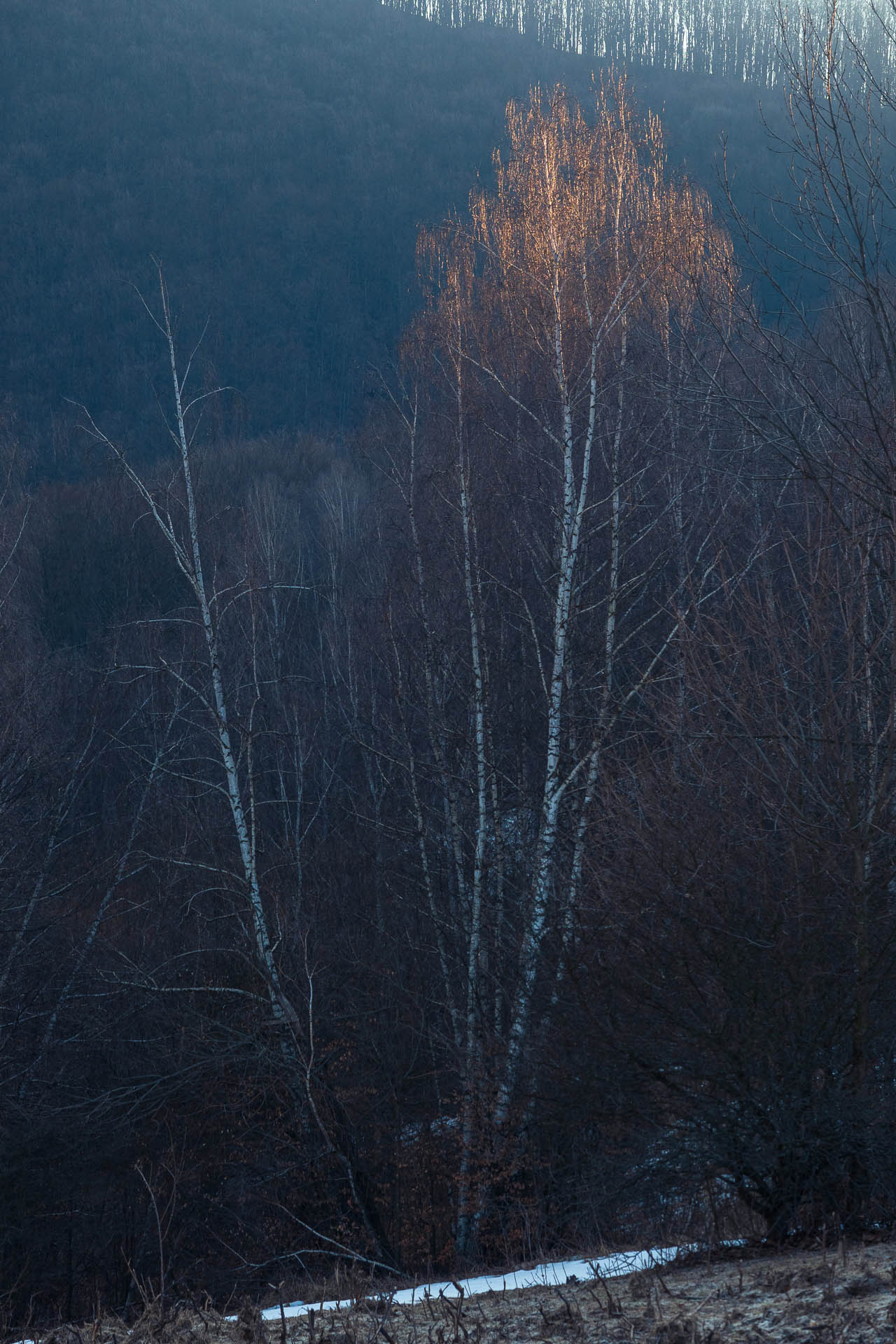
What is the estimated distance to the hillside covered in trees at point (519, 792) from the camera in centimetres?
794

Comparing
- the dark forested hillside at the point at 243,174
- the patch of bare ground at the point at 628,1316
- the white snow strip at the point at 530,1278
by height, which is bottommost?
the white snow strip at the point at 530,1278

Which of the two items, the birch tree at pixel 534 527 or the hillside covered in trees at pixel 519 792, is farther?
the birch tree at pixel 534 527

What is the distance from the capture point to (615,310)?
1401 cm

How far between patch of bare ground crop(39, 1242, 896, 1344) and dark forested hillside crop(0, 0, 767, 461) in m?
46.4

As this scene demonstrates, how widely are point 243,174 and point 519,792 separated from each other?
72.7 meters

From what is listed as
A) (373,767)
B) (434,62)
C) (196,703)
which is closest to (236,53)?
(434,62)

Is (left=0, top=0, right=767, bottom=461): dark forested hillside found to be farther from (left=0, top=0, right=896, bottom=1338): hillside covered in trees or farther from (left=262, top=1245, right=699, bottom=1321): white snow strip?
(left=262, top=1245, right=699, bottom=1321): white snow strip

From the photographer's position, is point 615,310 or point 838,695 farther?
point 615,310

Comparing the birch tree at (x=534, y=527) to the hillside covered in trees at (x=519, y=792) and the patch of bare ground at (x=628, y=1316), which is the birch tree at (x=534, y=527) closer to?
the hillside covered in trees at (x=519, y=792)

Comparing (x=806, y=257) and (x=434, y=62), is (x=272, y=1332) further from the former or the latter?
(x=434, y=62)

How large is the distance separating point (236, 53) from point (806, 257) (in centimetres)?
9563

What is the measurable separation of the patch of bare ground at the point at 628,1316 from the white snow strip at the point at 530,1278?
0.24 m

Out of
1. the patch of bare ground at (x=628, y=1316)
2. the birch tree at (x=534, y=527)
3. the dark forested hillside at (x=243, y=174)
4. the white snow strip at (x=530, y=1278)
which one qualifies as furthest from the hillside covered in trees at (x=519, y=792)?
the dark forested hillside at (x=243, y=174)

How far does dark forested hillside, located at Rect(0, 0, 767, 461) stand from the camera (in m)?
60.1
